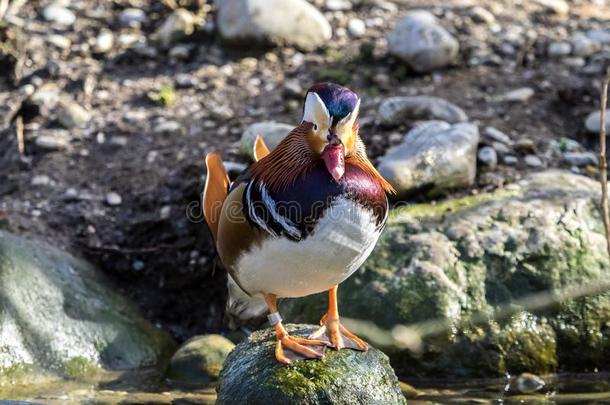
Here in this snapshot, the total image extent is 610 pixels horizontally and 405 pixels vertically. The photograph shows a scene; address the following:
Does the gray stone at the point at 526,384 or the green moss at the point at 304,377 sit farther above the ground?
the green moss at the point at 304,377

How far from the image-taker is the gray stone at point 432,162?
23.2 ft

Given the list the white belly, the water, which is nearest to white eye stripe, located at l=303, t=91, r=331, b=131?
the white belly

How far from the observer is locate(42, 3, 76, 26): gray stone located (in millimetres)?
9453

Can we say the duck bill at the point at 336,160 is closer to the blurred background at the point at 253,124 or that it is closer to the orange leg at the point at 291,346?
the orange leg at the point at 291,346

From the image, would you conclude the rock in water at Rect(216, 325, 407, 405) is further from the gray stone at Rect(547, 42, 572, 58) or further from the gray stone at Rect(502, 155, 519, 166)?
the gray stone at Rect(547, 42, 572, 58)

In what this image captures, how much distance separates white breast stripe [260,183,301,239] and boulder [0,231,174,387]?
2492mm

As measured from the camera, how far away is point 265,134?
7.32 m

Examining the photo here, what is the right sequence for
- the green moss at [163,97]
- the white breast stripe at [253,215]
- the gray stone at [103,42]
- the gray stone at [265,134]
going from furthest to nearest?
1. the gray stone at [103,42]
2. the green moss at [163,97]
3. the gray stone at [265,134]
4. the white breast stripe at [253,215]

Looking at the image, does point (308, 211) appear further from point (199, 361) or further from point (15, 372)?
point (15, 372)

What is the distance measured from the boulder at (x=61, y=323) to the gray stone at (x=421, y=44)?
337 cm

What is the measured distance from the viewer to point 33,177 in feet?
25.6

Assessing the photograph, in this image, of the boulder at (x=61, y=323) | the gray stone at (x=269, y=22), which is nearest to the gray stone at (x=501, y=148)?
the gray stone at (x=269, y=22)

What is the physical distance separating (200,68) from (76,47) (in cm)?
121

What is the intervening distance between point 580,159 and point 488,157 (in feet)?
2.51
